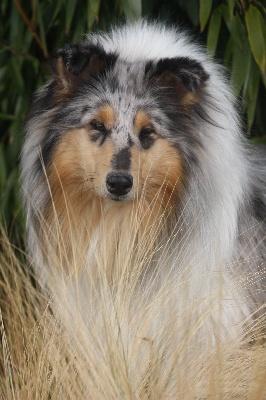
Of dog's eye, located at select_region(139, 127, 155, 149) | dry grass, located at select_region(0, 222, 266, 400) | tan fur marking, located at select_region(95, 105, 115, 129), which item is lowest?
dry grass, located at select_region(0, 222, 266, 400)

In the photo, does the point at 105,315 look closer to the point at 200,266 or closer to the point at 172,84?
the point at 200,266

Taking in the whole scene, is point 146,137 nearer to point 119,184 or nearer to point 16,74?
point 119,184

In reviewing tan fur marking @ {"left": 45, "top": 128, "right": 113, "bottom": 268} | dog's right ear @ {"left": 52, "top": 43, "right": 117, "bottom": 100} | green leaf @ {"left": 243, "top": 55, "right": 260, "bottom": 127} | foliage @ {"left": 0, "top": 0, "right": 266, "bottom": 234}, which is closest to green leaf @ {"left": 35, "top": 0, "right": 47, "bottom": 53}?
foliage @ {"left": 0, "top": 0, "right": 266, "bottom": 234}

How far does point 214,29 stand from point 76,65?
1226 mm

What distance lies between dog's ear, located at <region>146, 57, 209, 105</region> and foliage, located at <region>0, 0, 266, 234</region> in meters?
0.81

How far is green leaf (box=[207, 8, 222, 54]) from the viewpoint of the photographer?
5148mm

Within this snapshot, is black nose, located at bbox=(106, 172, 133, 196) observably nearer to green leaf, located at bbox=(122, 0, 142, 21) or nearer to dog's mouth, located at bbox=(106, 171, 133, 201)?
dog's mouth, located at bbox=(106, 171, 133, 201)

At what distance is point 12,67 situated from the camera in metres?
5.55

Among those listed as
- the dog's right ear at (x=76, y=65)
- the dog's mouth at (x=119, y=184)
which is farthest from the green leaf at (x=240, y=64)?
the dog's mouth at (x=119, y=184)

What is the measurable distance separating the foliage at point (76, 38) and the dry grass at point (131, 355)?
1.71 m

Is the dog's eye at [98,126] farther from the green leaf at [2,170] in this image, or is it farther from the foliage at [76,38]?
the green leaf at [2,170]

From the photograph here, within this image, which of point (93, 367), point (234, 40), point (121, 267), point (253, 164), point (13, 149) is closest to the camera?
point (93, 367)

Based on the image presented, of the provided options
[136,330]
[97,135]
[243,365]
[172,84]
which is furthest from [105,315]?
[172,84]

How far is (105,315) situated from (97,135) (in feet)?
3.12
